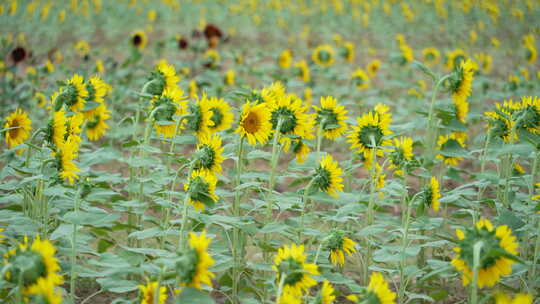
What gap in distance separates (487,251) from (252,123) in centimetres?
91

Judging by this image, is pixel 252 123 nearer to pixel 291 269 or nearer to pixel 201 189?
pixel 201 189

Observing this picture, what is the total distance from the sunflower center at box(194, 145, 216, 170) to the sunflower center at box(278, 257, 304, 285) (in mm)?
532

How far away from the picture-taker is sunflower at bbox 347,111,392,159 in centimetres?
210

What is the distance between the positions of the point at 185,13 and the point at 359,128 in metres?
7.59

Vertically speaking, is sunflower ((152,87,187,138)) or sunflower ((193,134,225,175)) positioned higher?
sunflower ((152,87,187,138))

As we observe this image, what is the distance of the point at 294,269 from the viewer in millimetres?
1454

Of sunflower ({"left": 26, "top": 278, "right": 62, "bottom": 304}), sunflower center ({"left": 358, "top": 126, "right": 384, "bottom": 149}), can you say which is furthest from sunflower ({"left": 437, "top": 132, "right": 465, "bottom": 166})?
sunflower ({"left": 26, "top": 278, "right": 62, "bottom": 304})

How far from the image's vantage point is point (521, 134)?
1791mm

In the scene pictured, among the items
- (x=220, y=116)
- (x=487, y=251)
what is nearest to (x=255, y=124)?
(x=220, y=116)

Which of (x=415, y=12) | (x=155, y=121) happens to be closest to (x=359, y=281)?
(x=155, y=121)

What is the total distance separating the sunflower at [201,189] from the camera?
1.66m

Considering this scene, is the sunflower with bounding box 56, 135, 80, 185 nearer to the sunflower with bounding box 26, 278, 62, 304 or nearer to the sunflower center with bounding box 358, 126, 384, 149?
the sunflower with bounding box 26, 278, 62, 304

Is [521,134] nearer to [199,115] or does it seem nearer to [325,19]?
[199,115]

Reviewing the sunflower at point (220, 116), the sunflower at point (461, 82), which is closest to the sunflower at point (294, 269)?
the sunflower at point (220, 116)
